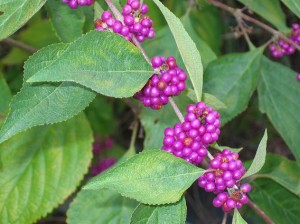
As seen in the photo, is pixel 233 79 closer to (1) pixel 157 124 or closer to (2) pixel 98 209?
(1) pixel 157 124

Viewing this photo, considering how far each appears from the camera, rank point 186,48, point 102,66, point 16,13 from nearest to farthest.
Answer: point 102,66 → point 186,48 → point 16,13

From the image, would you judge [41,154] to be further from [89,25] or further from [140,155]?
[140,155]

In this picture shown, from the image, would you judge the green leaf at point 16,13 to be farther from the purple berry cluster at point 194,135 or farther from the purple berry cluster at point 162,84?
the purple berry cluster at point 194,135

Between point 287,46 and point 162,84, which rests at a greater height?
point 162,84

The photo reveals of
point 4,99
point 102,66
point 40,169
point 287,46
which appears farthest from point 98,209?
point 102,66

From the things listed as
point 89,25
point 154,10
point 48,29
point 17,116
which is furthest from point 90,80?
point 48,29

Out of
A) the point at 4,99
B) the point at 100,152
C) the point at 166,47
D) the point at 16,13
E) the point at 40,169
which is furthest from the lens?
the point at 100,152

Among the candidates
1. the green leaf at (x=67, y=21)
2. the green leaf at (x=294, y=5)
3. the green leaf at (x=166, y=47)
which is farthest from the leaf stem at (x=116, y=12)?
the green leaf at (x=166, y=47)
